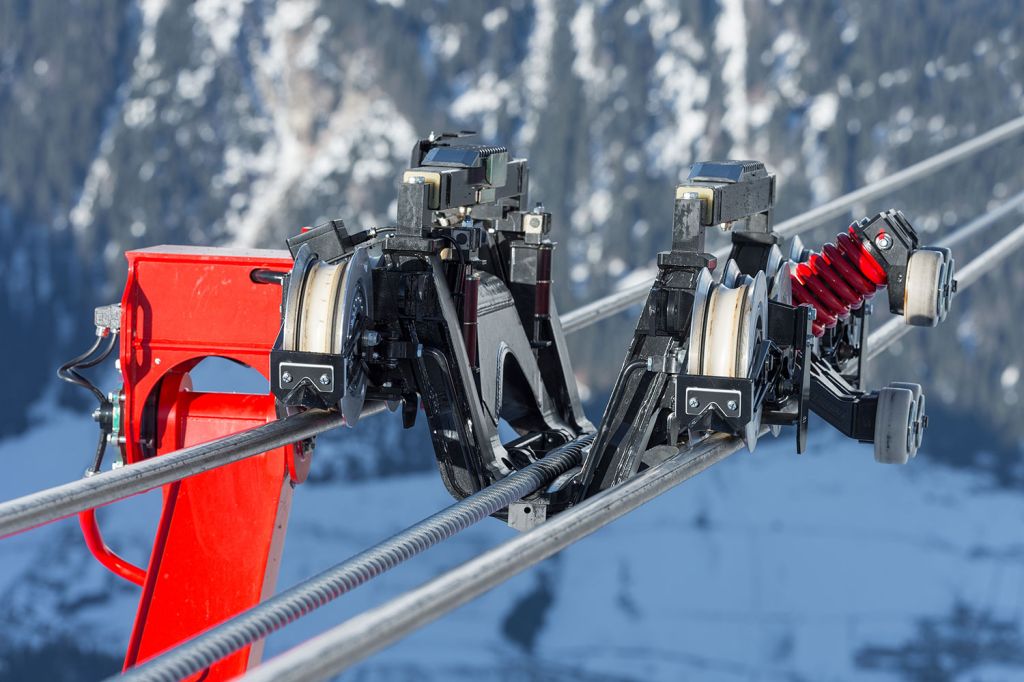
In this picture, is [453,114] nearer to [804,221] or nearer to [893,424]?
[804,221]

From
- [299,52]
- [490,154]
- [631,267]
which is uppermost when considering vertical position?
[299,52]

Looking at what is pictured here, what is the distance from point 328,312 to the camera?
2.62 m

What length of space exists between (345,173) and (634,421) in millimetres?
17513

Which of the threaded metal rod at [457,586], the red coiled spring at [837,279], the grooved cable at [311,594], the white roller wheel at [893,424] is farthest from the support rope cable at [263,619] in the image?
the red coiled spring at [837,279]

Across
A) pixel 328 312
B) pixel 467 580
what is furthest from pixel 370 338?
pixel 467 580

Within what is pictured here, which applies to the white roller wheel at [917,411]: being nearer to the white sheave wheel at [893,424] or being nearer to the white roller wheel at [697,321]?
the white sheave wheel at [893,424]

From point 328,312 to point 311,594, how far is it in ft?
2.65

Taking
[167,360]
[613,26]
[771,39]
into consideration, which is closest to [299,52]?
[613,26]

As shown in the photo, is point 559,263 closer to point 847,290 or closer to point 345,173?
point 345,173

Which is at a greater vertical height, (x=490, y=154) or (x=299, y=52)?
(x=299, y=52)

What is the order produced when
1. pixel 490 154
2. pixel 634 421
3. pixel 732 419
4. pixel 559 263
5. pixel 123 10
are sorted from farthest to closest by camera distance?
1. pixel 123 10
2. pixel 559 263
3. pixel 490 154
4. pixel 634 421
5. pixel 732 419

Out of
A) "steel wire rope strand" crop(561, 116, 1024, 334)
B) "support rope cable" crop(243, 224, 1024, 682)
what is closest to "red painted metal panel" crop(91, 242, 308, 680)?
"steel wire rope strand" crop(561, 116, 1024, 334)

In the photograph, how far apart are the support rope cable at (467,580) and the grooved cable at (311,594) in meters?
0.21

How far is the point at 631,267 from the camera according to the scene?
64.1 ft
